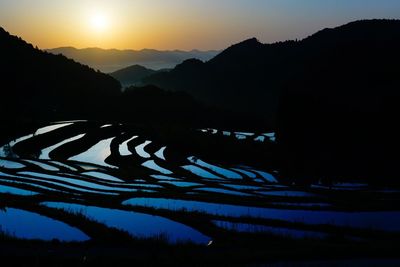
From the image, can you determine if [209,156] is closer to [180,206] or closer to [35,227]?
[180,206]

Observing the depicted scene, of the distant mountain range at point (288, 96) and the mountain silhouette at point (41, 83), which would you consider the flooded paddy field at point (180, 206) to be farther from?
the mountain silhouette at point (41, 83)

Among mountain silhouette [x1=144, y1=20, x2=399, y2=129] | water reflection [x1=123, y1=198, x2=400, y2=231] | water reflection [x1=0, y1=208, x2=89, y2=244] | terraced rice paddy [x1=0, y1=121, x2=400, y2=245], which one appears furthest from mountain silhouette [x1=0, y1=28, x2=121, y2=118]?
water reflection [x1=0, y1=208, x2=89, y2=244]

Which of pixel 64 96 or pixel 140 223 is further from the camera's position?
pixel 64 96

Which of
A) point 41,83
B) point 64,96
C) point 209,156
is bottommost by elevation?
point 209,156

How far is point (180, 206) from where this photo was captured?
21.3 metres

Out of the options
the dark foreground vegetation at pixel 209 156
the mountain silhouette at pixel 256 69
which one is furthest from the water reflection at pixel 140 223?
the mountain silhouette at pixel 256 69

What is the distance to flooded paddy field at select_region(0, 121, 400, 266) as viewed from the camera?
14.8m

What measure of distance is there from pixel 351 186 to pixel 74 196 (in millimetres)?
16901

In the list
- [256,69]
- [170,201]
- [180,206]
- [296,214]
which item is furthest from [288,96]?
[256,69]

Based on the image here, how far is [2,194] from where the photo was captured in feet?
72.3

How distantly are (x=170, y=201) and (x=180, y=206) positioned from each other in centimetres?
124

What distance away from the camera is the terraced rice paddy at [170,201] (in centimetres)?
1656

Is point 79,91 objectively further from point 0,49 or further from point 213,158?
point 213,158

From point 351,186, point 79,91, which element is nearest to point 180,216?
point 351,186
